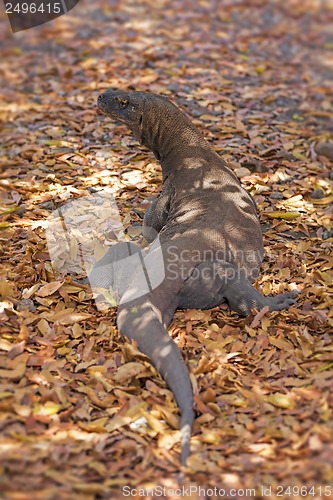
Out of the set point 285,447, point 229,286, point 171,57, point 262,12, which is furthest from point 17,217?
point 262,12

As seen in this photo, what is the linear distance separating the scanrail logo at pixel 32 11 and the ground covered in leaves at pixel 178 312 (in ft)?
1.09

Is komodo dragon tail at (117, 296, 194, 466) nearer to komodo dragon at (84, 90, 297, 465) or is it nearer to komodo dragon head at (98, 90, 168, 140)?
komodo dragon at (84, 90, 297, 465)

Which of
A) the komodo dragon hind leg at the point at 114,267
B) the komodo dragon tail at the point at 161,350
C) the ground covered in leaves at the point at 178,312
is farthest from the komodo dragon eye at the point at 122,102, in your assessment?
the komodo dragon tail at the point at 161,350

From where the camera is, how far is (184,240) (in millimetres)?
5559

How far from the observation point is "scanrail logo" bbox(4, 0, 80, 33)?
11484 mm

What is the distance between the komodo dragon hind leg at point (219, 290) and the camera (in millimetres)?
5387

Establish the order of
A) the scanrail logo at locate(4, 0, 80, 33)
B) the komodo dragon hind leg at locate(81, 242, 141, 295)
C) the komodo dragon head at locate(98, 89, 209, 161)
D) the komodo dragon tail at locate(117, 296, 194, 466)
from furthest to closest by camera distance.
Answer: the scanrail logo at locate(4, 0, 80, 33)
the komodo dragon head at locate(98, 89, 209, 161)
the komodo dragon hind leg at locate(81, 242, 141, 295)
the komodo dragon tail at locate(117, 296, 194, 466)

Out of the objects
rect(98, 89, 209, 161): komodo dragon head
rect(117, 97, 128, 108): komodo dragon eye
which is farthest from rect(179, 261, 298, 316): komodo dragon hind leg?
rect(117, 97, 128, 108): komodo dragon eye

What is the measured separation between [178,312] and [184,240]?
62 cm

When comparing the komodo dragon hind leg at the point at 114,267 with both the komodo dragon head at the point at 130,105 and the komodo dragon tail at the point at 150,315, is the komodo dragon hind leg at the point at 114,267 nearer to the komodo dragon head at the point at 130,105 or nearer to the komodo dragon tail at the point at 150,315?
the komodo dragon tail at the point at 150,315

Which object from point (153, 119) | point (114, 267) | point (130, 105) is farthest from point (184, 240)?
point (130, 105)

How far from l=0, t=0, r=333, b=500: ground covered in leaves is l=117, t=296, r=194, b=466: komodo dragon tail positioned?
0.10 meters

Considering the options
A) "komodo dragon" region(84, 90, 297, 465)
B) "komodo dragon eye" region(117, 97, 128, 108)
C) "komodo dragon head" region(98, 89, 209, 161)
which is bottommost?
"komodo dragon" region(84, 90, 297, 465)

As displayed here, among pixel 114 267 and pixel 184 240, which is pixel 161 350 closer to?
pixel 184 240
